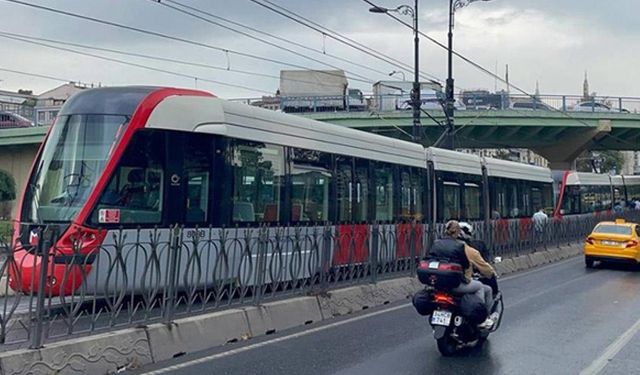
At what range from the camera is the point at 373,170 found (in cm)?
1759

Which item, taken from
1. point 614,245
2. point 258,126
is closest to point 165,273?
point 258,126

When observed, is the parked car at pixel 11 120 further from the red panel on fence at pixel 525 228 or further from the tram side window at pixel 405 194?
the red panel on fence at pixel 525 228

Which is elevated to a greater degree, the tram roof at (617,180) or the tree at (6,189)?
the tram roof at (617,180)

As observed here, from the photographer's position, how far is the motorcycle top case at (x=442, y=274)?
8688 millimetres

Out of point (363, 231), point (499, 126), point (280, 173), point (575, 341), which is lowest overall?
point (575, 341)

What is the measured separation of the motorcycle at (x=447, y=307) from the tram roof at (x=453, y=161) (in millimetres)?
12512

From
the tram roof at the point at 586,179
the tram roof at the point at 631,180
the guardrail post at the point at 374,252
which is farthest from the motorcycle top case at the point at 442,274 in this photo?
the tram roof at the point at 631,180

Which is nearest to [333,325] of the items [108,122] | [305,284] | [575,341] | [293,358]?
[305,284]

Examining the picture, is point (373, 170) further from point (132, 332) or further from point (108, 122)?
point (132, 332)

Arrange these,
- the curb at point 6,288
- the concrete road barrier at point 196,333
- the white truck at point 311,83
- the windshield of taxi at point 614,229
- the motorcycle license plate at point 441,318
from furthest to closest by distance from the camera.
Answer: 1. the white truck at point 311,83
2. the windshield of taxi at point 614,229
3. the motorcycle license plate at point 441,318
4. the concrete road barrier at point 196,333
5. the curb at point 6,288

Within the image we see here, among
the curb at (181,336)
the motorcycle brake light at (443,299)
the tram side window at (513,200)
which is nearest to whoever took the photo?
the curb at (181,336)

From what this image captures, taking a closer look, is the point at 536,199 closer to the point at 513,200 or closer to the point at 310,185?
the point at 513,200

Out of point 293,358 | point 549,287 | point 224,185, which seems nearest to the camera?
point 293,358

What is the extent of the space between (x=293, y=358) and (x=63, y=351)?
271 centimetres
